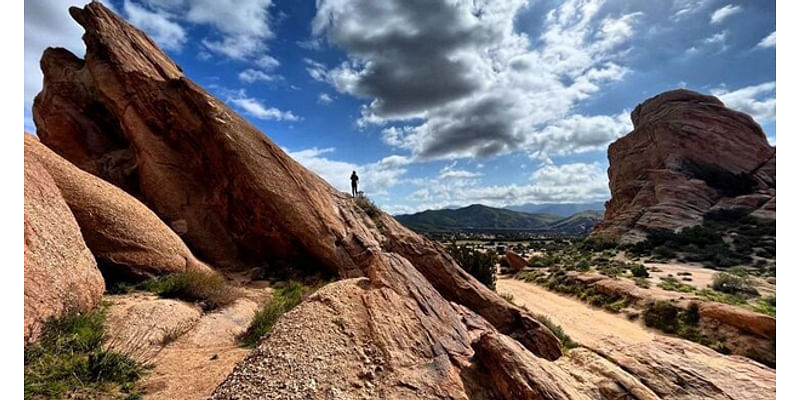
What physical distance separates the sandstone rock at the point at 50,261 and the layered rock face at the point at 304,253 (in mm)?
4879

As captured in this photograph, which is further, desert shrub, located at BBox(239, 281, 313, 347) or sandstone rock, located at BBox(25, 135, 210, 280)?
sandstone rock, located at BBox(25, 135, 210, 280)

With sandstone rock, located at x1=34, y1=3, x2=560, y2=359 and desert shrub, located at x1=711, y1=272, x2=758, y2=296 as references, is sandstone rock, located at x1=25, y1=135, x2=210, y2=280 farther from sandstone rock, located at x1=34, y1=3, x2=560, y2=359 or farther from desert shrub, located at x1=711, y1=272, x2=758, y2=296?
desert shrub, located at x1=711, y1=272, x2=758, y2=296

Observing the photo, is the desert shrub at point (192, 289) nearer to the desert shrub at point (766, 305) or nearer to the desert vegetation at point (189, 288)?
the desert vegetation at point (189, 288)

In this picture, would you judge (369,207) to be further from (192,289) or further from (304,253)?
(192,289)

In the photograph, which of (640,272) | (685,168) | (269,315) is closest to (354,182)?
(269,315)

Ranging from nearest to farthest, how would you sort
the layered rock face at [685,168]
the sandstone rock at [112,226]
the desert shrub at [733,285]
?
the sandstone rock at [112,226], the desert shrub at [733,285], the layered rock face at [685,168]

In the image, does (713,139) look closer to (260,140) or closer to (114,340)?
(260,140)

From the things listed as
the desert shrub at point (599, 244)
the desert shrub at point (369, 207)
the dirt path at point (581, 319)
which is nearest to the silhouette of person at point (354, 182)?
the desert shrub at point (369, 207)

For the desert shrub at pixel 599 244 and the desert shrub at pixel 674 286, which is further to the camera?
the desert shrub at pixel 599 244

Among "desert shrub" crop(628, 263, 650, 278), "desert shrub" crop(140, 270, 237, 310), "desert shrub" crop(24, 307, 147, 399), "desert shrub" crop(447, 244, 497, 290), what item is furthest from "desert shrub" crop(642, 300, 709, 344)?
"desert shrub" crop(24, 307, 147, 399)

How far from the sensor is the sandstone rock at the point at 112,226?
10.2m

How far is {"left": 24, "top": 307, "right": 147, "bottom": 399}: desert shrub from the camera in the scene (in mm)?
5395

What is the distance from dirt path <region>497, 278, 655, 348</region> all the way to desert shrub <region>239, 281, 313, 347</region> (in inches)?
418

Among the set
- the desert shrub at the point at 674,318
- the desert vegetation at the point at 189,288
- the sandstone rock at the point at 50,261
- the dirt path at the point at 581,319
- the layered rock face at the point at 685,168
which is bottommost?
the dirt path at the point at 581,319
